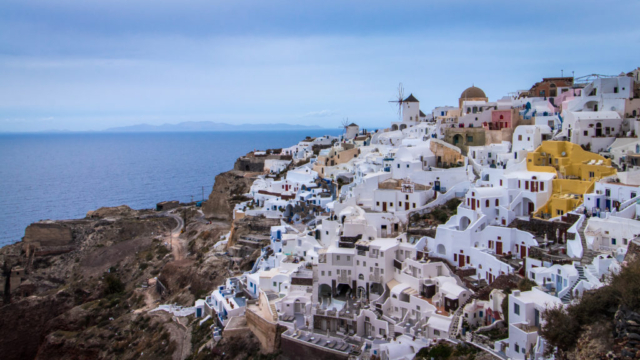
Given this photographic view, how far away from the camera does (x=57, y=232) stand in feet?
174

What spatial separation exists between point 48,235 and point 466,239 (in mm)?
43629

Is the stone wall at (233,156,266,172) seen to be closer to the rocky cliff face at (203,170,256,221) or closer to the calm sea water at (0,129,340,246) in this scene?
the rocky cliff face at (203,170,256,221)

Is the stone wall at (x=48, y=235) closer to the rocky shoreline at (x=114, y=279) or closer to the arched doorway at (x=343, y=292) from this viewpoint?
the rocky shoreline at (x=114, y=279)

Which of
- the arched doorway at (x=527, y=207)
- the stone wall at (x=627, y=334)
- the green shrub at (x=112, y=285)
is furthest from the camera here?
the green shrub at (x=112, y=285)

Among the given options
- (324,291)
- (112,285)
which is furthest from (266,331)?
(112,285)

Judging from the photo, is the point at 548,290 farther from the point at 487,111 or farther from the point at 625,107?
the point at 487,111

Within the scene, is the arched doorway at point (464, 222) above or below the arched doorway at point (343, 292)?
above

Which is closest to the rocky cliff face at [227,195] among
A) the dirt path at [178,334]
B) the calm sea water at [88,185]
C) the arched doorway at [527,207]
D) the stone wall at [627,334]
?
the dirt path at [178,334]

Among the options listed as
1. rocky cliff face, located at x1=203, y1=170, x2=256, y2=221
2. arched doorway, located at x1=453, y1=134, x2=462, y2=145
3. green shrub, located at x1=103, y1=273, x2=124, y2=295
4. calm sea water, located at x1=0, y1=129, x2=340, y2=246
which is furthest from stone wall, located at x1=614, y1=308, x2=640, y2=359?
calm sea water, located at x1=0, y1=129, x2=340, y2=246

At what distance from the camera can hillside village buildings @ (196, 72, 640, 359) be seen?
22.4 metres

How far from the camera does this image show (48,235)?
52.8m

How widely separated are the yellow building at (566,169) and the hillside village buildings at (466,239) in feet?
0.20

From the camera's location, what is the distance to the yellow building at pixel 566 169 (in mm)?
26734

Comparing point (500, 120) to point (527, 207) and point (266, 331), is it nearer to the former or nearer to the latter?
point (527, 207)
